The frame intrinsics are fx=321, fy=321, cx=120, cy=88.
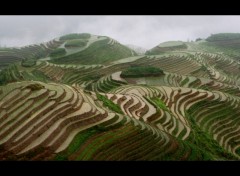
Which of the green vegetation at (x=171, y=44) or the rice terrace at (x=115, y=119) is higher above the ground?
the green vegetation at (x=171, y=44)

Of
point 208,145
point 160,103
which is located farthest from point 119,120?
point 160,103

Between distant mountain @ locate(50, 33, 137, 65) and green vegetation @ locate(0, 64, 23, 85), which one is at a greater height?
distant mountain @ locate(50, 33, 137, 65)

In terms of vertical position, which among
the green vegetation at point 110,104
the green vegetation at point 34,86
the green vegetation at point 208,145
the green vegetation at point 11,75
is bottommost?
the green vegetation at point 208,145

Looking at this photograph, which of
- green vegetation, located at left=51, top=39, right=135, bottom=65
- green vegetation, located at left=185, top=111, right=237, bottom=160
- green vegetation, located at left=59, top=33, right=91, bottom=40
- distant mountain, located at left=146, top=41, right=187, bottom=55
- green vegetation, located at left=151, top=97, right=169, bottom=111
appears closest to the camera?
green vegetation, located at left=185, top=111, right=237, bottom=160

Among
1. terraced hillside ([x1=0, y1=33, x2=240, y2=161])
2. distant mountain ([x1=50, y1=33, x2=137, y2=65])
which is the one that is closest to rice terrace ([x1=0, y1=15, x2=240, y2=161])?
terraced hillside ([x1=0, y1=33, x2=240, y2=161])

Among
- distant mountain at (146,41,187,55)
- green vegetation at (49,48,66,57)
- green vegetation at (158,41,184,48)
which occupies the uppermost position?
green vegetation at (49,48,66,57)

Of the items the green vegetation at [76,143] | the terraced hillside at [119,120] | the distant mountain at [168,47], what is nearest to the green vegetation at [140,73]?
the terraced hillside at [119,120]

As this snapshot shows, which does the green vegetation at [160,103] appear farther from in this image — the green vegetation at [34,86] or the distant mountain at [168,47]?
the distant mountain at [168,47]

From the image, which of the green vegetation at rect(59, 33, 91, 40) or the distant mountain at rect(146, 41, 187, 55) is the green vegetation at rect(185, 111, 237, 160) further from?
the green vegetation at rect(59, 33, 91, 40)

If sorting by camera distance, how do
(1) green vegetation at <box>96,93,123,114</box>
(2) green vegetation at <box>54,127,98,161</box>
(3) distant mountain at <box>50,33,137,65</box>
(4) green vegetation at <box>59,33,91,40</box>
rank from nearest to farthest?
(2) green vegetation at <box>54,127,98,161</box>, (1) green vegetation at <box>96,93,123,114</box>, (3) distant mountain at <box>50,33,137,65</box>, (4) green vegetation at <box>59,33,91,40</box>

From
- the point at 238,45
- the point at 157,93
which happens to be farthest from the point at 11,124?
the point at 238,45
